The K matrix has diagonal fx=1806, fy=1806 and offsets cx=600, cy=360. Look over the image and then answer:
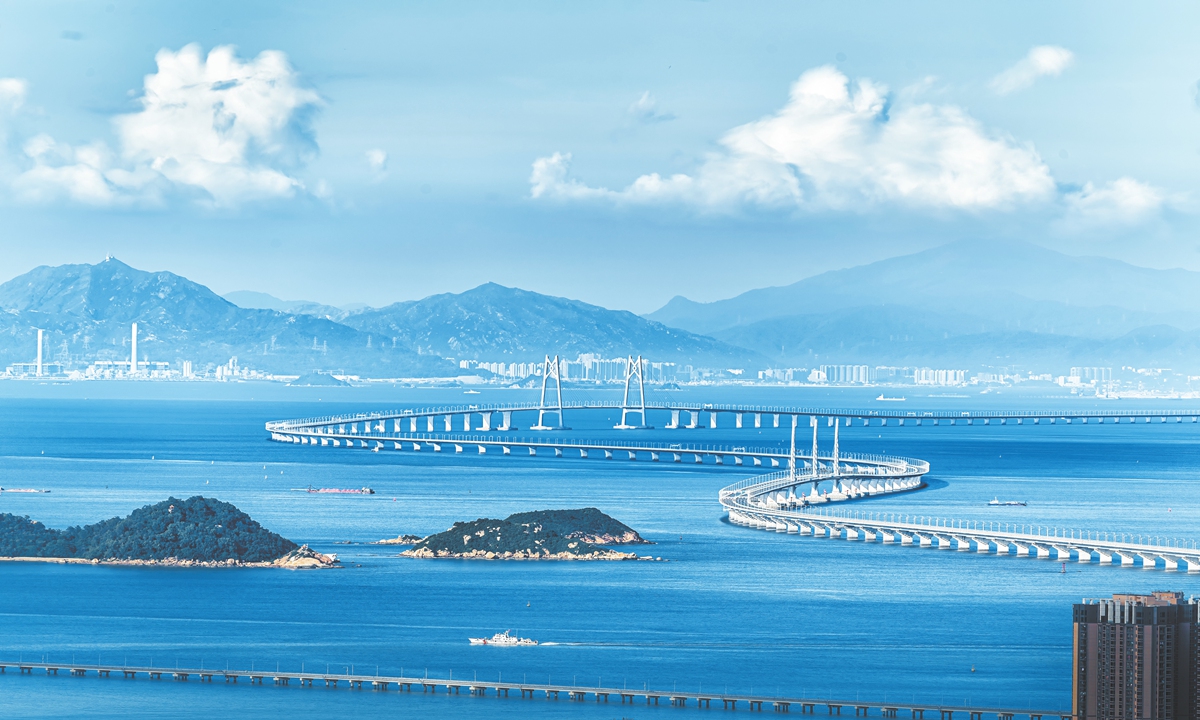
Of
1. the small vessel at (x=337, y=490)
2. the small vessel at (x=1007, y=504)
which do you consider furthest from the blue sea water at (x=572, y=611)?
the small vessel at (x=337, y=490)

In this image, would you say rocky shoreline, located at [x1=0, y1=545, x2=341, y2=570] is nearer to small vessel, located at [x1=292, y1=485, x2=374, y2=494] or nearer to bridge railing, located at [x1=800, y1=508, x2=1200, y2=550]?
bridge railing, located at [x1=800, y1=508, x2=1200, y2=550]

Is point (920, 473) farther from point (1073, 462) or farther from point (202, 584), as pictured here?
point (202, 584)

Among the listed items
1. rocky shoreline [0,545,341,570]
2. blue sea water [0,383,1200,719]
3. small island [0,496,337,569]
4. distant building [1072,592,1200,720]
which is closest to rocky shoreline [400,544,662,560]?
blue sea water [0,383,1200,719]

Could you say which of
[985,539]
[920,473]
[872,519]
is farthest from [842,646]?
[920,473]

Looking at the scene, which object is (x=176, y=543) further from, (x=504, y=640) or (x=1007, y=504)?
(x=1007, y=504)

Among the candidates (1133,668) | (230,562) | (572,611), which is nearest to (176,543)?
(230,562)

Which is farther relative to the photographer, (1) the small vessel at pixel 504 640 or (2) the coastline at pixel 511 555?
(2) the coastline at pixel 511 555

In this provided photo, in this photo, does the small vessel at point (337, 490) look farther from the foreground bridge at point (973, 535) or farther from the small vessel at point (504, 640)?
Answer: the small vessel at point (504, 640)
